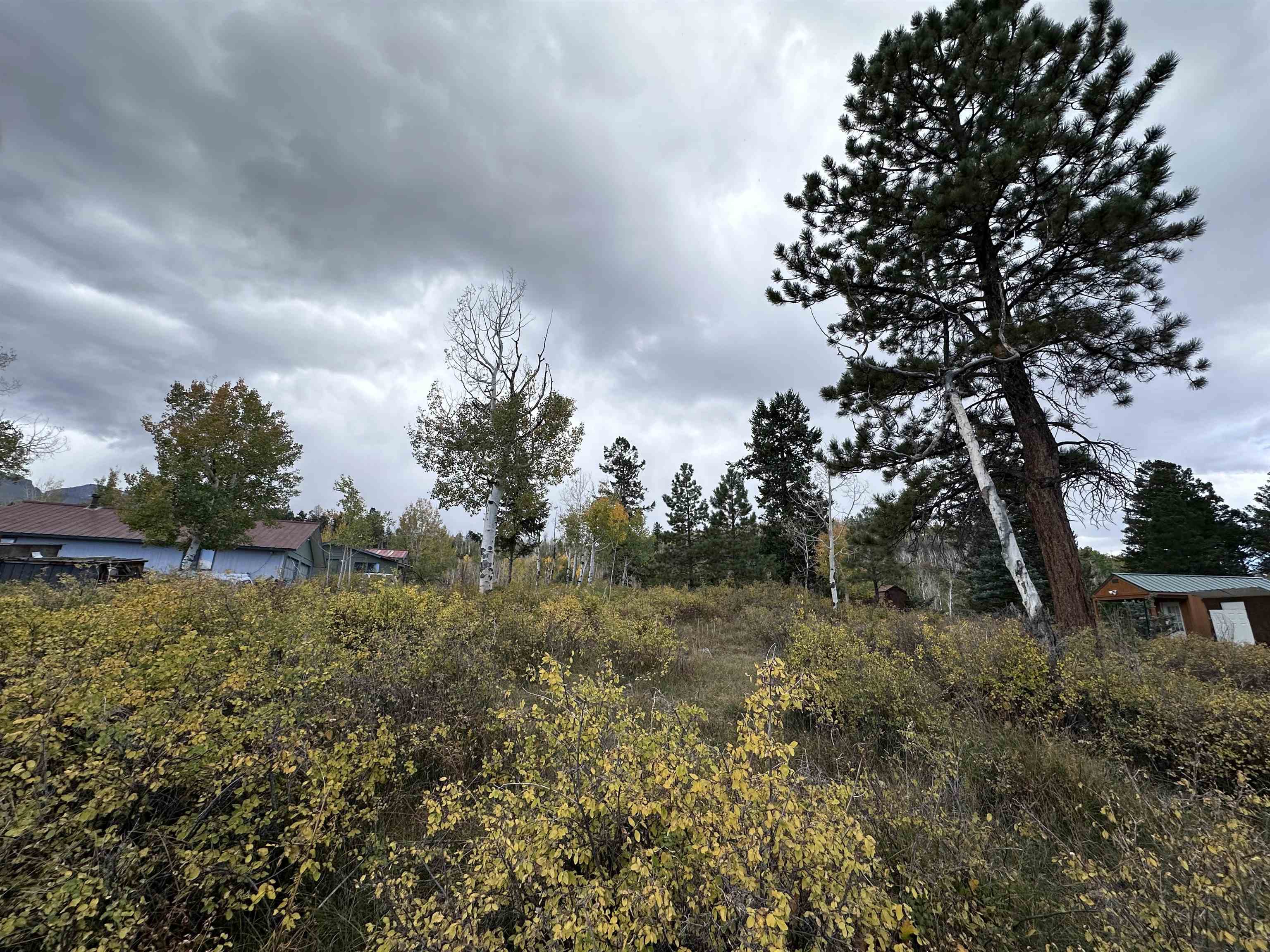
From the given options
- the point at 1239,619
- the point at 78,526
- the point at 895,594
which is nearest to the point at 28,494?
the point at 78,526

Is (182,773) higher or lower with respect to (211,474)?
lower

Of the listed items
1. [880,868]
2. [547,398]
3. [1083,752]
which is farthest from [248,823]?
[547,398]

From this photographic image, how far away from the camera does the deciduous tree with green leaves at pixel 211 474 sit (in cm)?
1641

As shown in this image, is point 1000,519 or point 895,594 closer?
point 1000,519

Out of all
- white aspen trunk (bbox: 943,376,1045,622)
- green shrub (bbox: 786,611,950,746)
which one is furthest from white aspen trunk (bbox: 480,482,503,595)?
white aspen trunk (bbox: 943,376,1045,622)

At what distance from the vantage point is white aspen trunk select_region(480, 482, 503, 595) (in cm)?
1300

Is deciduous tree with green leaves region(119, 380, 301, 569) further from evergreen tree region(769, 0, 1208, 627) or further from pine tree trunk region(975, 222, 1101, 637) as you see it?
pine tree trunk region(975, 222, 1101, 637)

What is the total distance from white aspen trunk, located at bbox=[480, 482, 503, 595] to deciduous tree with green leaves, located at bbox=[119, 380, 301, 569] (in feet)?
39.4

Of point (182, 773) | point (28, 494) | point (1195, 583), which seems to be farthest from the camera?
point (28, 494)

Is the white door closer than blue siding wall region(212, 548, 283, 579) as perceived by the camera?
Yes

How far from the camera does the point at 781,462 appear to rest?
85.6ft

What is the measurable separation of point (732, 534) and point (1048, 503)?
20500 mm

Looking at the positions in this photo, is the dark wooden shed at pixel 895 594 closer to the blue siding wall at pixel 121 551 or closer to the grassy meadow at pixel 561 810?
the grassy meadow at pixel 561 810

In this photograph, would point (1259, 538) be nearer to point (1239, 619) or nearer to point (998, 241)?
point (1239, 619)
